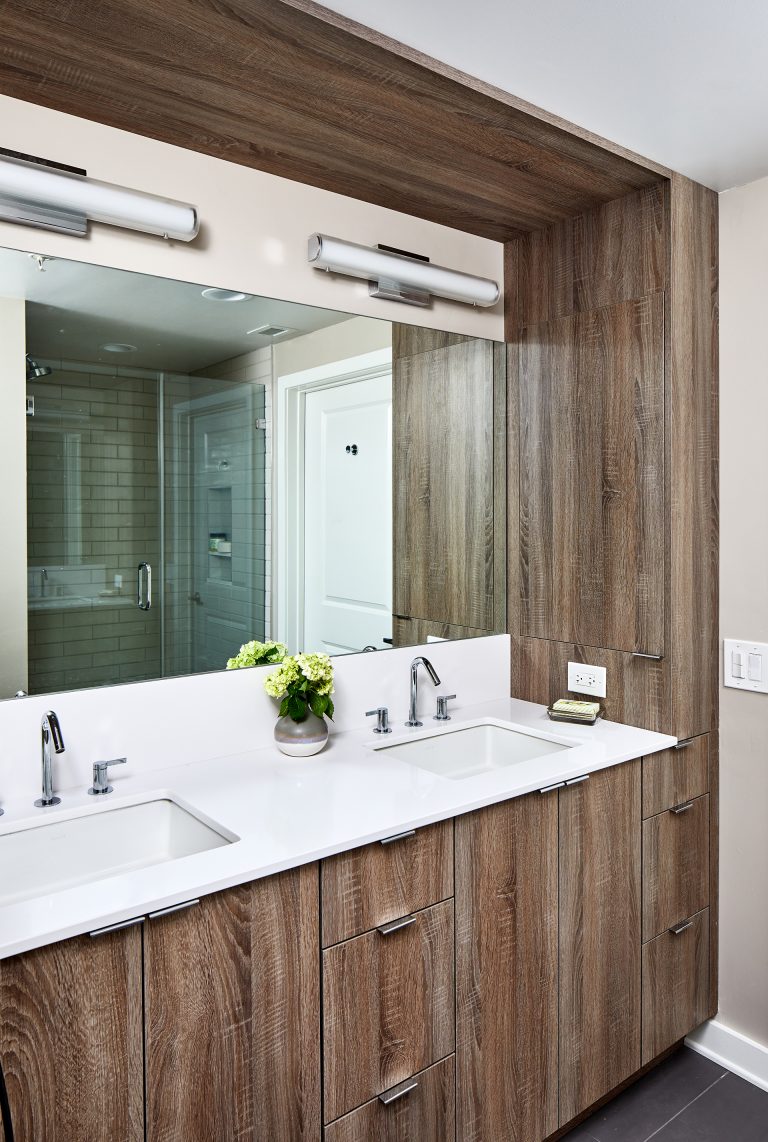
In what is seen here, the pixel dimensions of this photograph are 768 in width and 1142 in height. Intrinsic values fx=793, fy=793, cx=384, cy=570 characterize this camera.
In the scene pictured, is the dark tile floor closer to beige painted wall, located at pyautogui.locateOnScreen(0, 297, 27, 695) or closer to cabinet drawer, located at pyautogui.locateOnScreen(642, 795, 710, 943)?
cabinet drawer, located at pyautogui.locateOnScreen(642, 795, 710, 943)

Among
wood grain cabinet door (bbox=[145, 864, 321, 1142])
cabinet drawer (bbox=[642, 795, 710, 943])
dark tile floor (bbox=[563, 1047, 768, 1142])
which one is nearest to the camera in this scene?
wood grain cabinet door (bbox=[145, 864, 321, 1142])

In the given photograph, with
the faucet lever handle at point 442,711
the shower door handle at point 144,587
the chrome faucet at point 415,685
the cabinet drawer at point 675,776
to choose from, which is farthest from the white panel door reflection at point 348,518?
the cabinet drawer at point 675,776

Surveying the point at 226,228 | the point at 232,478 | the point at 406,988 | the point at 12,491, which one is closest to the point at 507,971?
the point at 406,988

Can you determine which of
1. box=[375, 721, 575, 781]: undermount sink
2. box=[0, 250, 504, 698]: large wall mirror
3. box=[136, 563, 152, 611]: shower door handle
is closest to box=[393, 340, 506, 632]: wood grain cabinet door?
box=[0, 250, 504, 698]: large wall mirror

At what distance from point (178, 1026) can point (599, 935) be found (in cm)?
110

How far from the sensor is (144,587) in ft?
5.96

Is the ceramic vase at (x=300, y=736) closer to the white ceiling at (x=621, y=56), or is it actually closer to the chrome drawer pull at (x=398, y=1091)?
the chrome drawer pull at (x=398, y=1091)

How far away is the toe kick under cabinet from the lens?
→ 117 cm

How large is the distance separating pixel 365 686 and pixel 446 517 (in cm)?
59

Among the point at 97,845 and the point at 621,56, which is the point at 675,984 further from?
the point at 621,56

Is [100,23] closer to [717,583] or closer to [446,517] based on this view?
[446,517]

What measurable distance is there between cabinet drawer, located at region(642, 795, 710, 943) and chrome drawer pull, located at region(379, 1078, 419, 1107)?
2.61 feet

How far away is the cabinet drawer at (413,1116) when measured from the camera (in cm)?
145

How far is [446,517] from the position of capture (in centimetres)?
243
